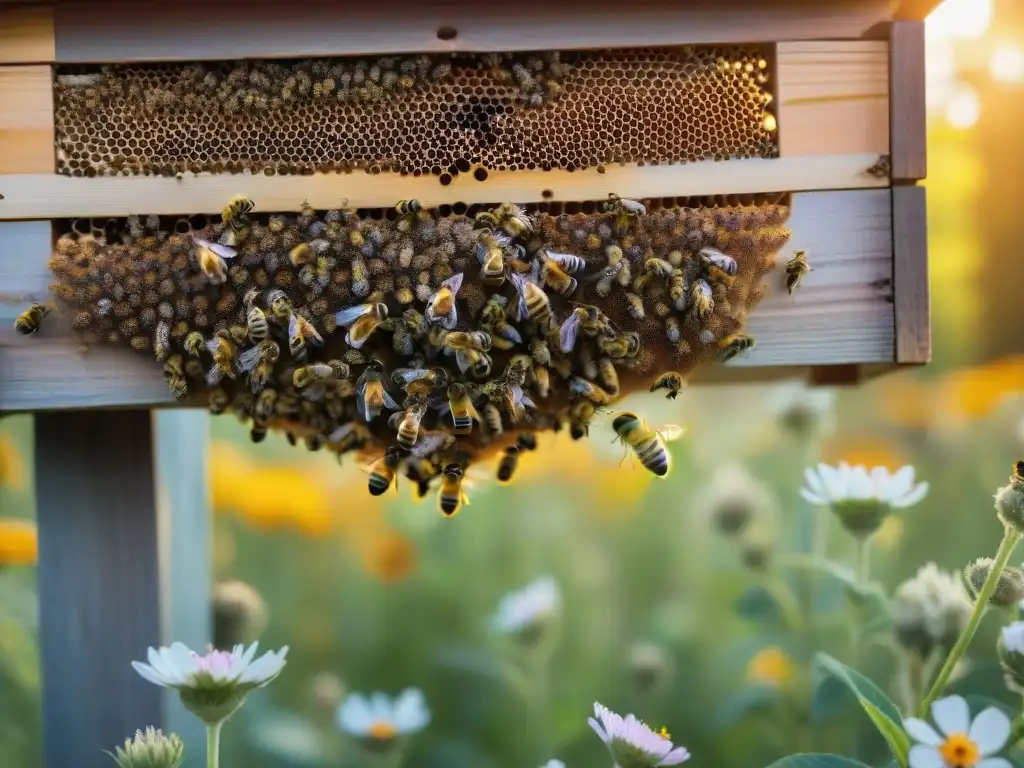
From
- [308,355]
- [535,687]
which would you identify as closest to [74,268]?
[308,355]

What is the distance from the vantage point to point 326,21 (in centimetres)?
100

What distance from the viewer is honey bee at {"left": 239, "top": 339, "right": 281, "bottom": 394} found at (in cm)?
96

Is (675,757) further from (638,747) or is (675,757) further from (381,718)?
(381,718)

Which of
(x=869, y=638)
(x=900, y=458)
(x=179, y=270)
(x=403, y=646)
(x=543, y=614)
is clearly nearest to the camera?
(x=179, y=270)

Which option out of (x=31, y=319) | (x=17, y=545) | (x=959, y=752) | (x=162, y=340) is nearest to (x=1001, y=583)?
(x=959, y=752)

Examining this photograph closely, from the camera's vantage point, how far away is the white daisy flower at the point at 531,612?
158 cm

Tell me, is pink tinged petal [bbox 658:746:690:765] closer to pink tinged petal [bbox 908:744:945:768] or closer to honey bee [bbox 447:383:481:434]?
pink tinged petal [bbox 908:744:945:768]

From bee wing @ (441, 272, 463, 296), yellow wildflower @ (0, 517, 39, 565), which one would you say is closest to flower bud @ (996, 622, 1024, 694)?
bee wing @ (441, 272, 463, 296)

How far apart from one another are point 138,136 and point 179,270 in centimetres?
16

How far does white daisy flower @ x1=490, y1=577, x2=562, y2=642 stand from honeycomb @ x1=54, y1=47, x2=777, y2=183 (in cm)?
85

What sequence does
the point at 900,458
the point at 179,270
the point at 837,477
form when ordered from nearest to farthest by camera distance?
the point at 179,270 → the point at 837,477 → the point at 900,458

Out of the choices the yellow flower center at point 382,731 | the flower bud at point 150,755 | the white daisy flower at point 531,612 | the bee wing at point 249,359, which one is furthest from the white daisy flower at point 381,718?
the bee wing at point 249,359

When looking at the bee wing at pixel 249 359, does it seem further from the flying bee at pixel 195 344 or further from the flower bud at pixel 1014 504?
the flower bud at pixel 1014 504

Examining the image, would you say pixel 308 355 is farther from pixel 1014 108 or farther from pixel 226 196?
pixel 1014 108
